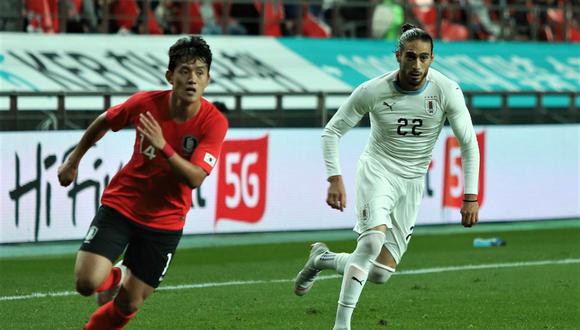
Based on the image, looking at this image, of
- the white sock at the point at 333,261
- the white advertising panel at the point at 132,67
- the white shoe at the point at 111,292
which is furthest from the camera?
the white advertising panel at the point at 132,67

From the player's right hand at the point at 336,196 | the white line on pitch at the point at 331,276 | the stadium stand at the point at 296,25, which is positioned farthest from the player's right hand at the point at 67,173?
the stadium stand at the point at 296,25

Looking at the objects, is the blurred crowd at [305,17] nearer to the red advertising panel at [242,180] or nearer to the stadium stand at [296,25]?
the stadium stand at [296,25]

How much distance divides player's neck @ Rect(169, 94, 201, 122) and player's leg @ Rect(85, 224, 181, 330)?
0.70 meters

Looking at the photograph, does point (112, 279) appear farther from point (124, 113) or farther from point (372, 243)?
point (372, 243)

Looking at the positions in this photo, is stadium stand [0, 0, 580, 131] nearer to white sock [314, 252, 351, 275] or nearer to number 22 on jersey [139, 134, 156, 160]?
white sock [314, 252, 351, 275]

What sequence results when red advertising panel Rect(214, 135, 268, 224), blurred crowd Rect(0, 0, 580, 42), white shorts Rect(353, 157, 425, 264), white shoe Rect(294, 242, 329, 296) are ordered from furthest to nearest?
blurred crowd Rect(0, 0, 580, 42)
red advertising panel Rect(214, 135, 268, 224)
white shoe Rect(294, 242, 329, 296)
white shorts Rect(353, 157, 425, 264)

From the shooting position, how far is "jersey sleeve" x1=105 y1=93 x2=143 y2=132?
831 cm

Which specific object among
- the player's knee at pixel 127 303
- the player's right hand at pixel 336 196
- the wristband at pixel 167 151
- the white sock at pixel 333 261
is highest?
the wristband at pixel 167 151

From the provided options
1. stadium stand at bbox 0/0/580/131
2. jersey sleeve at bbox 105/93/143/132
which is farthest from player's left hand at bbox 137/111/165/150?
stadium stand at bbox 0/0/580/131

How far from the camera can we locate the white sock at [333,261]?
10227mm

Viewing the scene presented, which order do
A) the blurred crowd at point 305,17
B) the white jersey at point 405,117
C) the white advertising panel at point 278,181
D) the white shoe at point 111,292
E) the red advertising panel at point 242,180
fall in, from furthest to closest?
1. the blurred crowd at point 305,17
2. the red advertising panel at point 242,180
3. the white advertising panel at point 278,181
4. the white jersey at point 405,117
5. the white shoe at point 111,292

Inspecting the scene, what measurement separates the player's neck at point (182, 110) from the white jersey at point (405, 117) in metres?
1.70

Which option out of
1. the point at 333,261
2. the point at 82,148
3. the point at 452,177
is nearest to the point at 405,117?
the point at 333,261

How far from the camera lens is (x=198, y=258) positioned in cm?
1552
